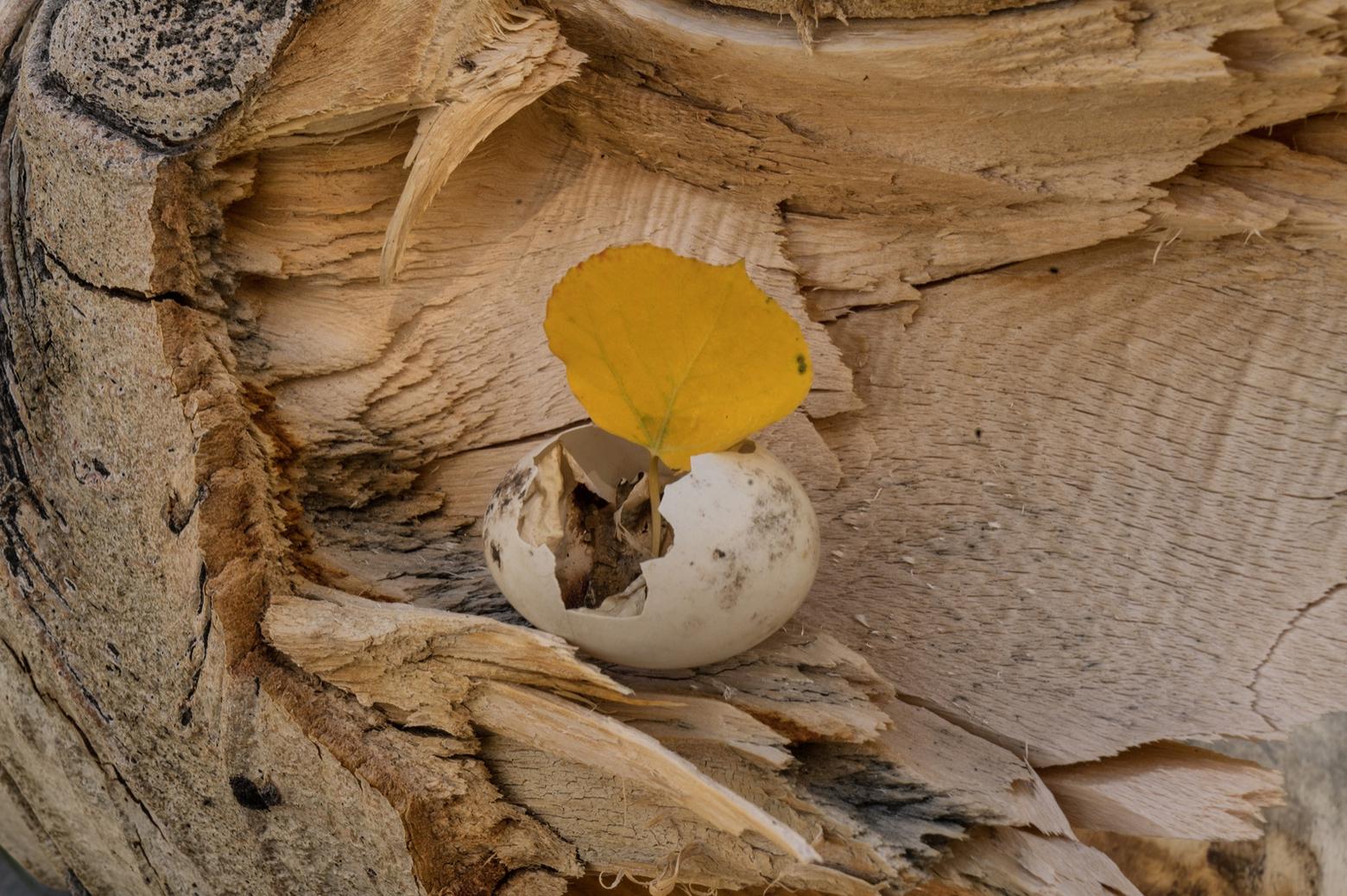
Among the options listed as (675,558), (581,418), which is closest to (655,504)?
(675,558)

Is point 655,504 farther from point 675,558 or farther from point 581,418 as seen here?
point 581,418

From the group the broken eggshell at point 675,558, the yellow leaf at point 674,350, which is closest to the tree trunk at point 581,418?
the broken eggshell at point 675,558

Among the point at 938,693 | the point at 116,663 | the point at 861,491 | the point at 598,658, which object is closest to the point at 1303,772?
the point at 938,693

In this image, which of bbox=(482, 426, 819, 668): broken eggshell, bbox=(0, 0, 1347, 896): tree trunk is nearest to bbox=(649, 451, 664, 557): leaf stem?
bbox=(482, 426, 819, 668): broken eggshell

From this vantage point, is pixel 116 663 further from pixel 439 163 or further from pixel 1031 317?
pixel 1031 317

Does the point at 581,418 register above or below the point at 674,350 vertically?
below

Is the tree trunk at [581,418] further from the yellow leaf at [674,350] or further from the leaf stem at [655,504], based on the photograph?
the yellow leaf at [674,350]

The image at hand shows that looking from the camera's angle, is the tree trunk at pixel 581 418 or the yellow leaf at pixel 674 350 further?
the tree trunk at pixel 581 418
